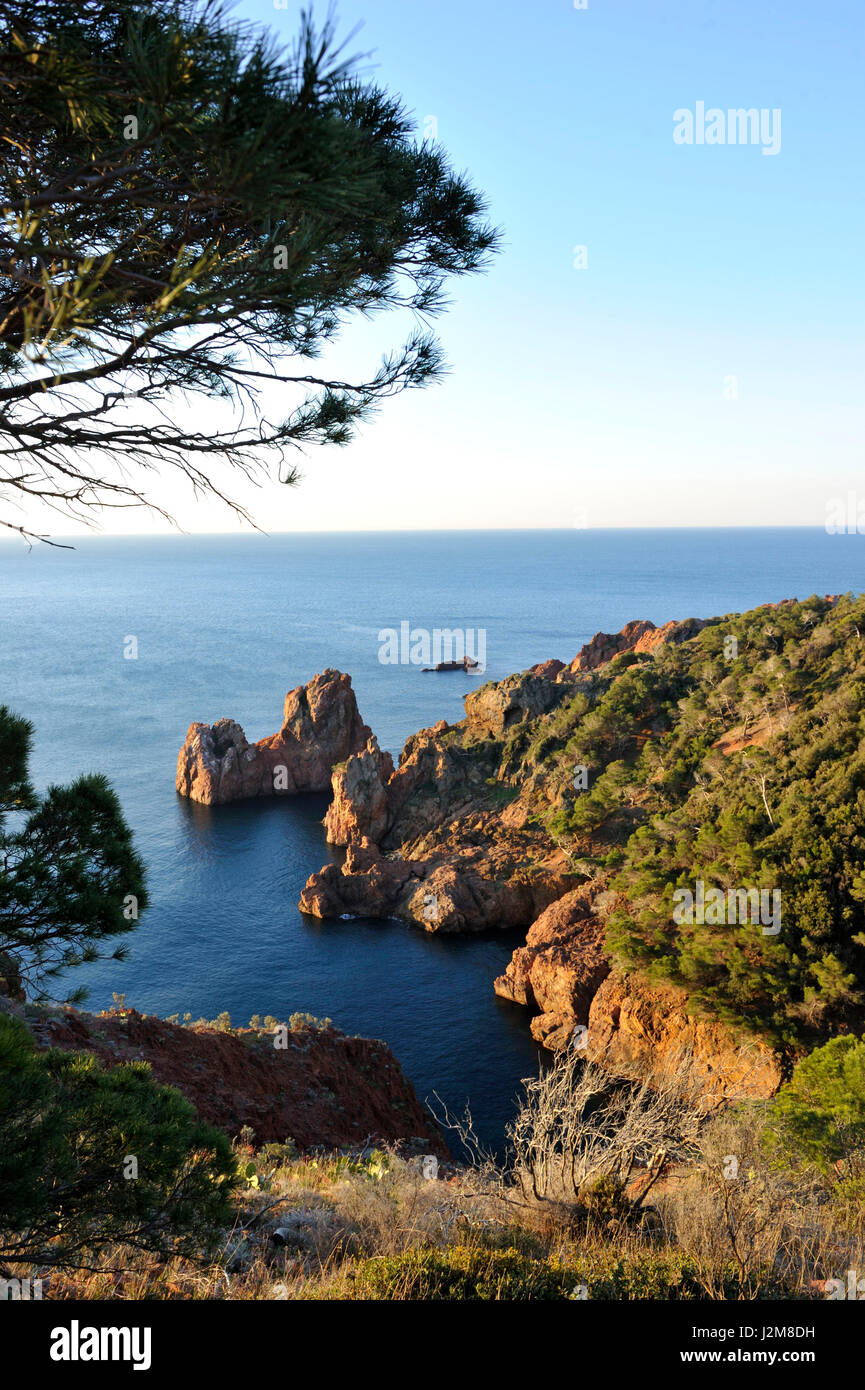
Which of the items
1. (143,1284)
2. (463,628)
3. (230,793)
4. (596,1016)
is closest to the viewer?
(143,1284)

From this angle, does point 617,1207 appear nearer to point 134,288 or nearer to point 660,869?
point 134,288

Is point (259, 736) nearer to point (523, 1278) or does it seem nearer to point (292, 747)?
point (292, 747)

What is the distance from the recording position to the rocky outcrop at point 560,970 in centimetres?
3014

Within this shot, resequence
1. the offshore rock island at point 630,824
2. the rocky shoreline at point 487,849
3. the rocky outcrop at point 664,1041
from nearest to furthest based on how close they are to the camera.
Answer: the rocky outcrop at point 664,1041
the offshore rock island at point 630,824
the rocky shoreline at point 487,849

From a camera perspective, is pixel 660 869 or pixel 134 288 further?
pixel 660 869

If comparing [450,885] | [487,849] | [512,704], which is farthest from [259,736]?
[450,885]

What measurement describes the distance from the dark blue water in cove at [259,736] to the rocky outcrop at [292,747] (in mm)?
1927

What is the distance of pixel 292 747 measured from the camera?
64688 millimetres

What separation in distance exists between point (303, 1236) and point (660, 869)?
22.1m

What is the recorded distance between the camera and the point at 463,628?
409 ft

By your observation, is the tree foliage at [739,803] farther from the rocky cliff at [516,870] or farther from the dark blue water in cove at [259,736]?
the dark blue water in cove at [259,736]

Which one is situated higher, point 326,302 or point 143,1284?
point 326,302

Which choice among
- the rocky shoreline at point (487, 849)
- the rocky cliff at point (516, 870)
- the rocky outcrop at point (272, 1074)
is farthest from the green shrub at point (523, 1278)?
the rocky cliff at point (516, 870)

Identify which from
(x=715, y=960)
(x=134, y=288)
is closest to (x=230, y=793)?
(x=715, y=960)
